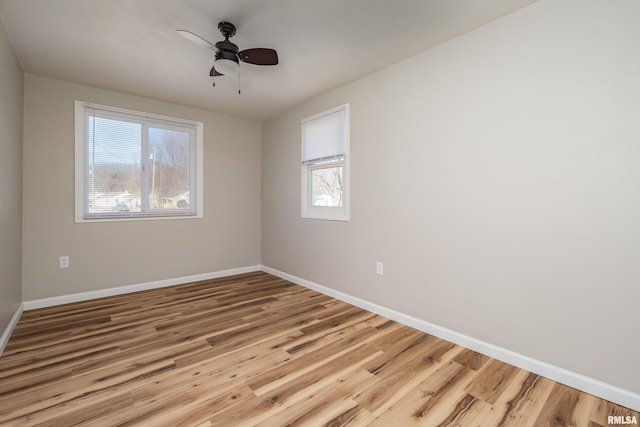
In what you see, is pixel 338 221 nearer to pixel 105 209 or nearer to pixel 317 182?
pixel 317 182

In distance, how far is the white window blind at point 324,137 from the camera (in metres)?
3.37

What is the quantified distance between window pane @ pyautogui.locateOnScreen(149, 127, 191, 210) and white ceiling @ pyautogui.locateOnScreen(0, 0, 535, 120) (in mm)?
748

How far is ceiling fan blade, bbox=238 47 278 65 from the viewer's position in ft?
7.41

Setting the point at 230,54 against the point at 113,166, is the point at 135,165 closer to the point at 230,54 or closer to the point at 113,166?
the point at 113,166

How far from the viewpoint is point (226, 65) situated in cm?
228

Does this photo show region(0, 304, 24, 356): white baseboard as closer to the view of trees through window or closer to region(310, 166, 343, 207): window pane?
the view of trees through window

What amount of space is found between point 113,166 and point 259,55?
2.43 m

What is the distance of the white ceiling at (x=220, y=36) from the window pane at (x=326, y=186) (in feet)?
3.22

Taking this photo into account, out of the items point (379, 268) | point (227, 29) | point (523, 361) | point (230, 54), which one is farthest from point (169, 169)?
point (523, 361)

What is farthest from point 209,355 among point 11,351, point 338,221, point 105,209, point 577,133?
point 577,133

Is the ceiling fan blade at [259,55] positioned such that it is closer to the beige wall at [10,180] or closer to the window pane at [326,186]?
the window pane at [326,186]

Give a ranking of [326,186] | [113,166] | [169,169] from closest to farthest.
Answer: [113,166]
[326,186]
[169,169]

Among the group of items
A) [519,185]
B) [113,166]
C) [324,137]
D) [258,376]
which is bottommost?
[258,376]

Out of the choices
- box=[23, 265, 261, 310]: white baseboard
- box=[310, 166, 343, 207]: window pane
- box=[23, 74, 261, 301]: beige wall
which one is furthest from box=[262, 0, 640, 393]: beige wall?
box=[23, 265, 261, 310]: white baseboard
